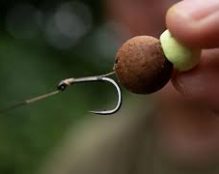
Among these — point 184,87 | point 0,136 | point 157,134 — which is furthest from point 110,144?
point 0,136

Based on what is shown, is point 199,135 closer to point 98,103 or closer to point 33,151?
point 33,151

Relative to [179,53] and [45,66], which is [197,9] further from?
[45,66]

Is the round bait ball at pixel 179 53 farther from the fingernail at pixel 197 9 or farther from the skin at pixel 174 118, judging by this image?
the skin at pixel 174 118

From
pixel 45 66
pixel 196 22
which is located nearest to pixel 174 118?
pixel 196 22

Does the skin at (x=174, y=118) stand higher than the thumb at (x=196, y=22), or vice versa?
the thumb at (x=196, y=22)

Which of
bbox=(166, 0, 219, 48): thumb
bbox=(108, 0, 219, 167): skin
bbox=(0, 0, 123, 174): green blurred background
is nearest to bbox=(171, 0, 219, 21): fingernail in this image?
bbox=(166, 0, 219, 48): thumb

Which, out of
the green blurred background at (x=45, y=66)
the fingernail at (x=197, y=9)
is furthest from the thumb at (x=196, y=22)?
the green blurred background at (x=45, y=66)
